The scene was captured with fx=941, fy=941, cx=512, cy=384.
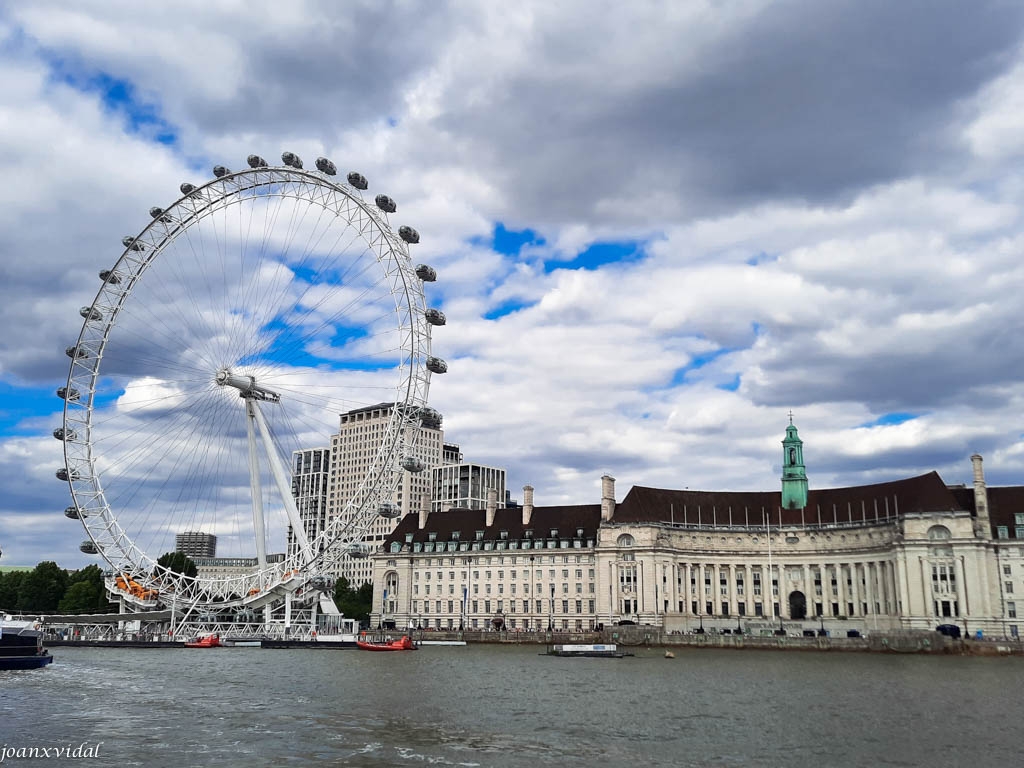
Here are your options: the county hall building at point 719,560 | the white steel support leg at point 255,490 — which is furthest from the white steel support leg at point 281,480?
the county hall building at point 719,560

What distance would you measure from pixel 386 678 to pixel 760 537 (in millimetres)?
99428

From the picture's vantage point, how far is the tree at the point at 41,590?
150 meters

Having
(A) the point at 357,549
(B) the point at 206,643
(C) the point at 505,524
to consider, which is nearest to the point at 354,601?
(C) the point at 505,524

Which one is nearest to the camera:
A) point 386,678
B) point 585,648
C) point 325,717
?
point 325,717

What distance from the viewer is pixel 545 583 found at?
153 metres

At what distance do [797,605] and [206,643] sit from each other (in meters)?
92.0

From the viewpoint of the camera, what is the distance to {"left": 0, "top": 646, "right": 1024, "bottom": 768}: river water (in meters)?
36.6

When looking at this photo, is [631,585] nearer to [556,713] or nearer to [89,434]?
[89,434]

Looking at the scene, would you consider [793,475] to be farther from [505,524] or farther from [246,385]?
[246,385]

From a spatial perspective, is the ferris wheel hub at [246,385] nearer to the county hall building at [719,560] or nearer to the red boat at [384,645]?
the red boat at [384,645]

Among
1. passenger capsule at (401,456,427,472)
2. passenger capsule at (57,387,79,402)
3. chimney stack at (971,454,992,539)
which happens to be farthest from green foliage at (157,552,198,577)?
chimney stack at (971,454,992,539)

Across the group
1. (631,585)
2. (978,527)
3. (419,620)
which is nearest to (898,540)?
(978,527)

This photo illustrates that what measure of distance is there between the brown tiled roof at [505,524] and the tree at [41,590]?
54389mm

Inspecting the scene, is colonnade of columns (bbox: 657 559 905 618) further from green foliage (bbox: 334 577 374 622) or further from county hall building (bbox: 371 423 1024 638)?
green foliage (bbox: 334 577 374 622)
